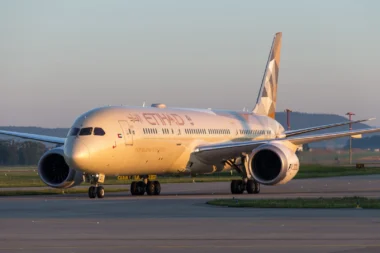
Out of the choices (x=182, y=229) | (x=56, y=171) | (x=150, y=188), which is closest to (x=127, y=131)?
(x=150, y=188)

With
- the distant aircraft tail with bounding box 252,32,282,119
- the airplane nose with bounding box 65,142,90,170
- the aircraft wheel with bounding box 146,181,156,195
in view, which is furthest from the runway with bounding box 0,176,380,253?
the distant aircraft tail with bounding box 252,32,282,119

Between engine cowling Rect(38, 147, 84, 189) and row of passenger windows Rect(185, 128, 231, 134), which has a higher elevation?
row of passenger windows Rect(185, 128, 231, 134)

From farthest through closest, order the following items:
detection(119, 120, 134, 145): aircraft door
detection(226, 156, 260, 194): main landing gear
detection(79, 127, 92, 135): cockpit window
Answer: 1. detection(226, 156, 260, 194): main landing gear
2. detection(119, 120, 134, 145): aircraft door
3. detection(79, 127, 92, 135): cockpit window

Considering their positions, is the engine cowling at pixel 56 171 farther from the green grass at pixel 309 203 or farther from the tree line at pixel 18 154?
the tree line at pixel 18 154

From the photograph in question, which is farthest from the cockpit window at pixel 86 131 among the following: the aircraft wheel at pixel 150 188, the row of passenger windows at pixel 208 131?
the row of passenger windows at pixel 208 131

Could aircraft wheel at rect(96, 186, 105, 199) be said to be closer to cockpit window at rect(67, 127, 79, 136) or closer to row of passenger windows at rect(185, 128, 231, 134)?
cockpit window at rect(67, 127, 79, 136)

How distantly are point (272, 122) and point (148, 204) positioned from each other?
73.2ft

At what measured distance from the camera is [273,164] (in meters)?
43.0

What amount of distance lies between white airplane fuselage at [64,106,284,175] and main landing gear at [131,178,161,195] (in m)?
0.60

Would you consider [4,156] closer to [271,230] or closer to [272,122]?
[272,122]

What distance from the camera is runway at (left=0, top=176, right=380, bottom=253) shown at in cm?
1795

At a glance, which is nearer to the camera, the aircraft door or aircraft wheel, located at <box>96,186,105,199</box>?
aircraft wheel, located at <box>96,186,105,199</box>

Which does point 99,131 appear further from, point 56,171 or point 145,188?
point 56,171

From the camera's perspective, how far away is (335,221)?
77.5 feet
